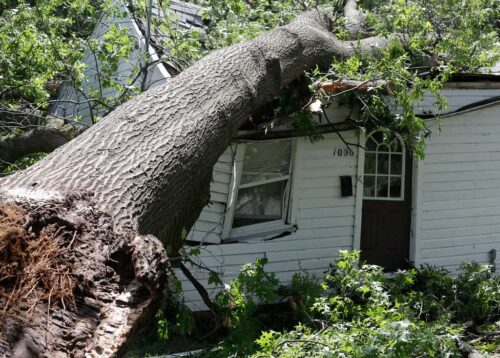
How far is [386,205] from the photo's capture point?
10.2 meters

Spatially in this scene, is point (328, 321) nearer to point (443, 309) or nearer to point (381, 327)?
point (381, 327)

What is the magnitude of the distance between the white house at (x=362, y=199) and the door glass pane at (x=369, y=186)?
2cm

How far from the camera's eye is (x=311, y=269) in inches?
372

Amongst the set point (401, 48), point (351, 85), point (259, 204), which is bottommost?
point (259, 204)

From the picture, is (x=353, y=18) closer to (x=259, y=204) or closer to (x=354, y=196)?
(x=354, y=196)

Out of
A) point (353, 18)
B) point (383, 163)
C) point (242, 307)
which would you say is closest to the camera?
point (242, 307)

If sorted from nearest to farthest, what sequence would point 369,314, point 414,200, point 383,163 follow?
1. point 369,314
2. point 414,200
3. point 383,163

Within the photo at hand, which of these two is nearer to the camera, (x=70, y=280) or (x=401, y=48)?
(x=70, y=280)

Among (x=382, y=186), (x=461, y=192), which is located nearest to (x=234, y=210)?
(x=382, y=186)

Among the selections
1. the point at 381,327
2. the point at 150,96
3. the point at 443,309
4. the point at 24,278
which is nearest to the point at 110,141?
the point at 150,96

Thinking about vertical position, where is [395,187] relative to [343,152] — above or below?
below

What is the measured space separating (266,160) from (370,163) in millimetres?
1805

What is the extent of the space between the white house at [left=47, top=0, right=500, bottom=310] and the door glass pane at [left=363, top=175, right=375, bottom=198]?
2 centimetres

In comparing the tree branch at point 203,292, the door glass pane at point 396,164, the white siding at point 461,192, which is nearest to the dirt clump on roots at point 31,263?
the tree branch at point 203,292
